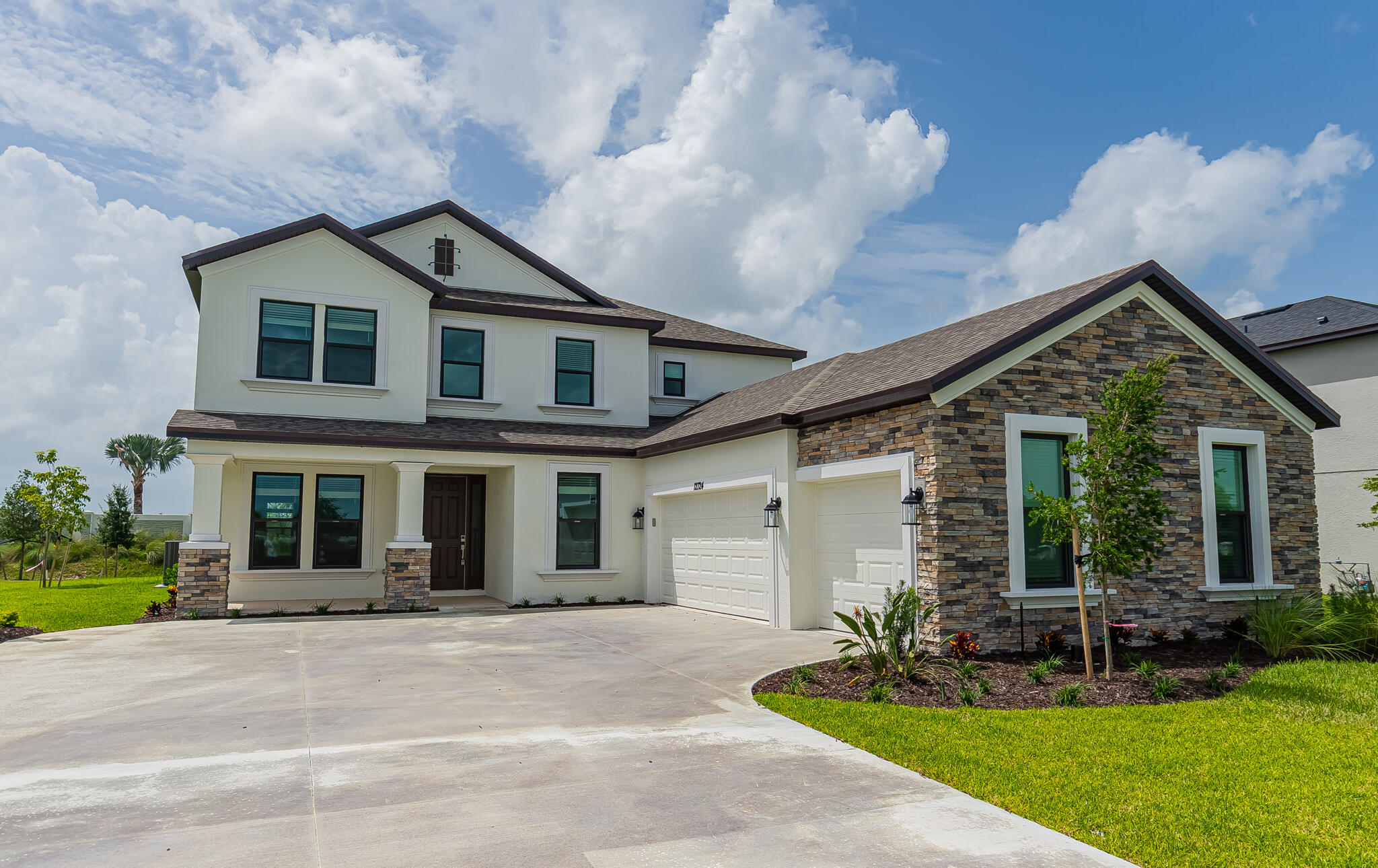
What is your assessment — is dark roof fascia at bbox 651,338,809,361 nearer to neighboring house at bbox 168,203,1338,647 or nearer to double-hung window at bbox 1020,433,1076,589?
A: neighboring house at bbox 168,203,1338,647

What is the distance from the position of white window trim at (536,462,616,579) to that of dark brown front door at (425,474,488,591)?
103 inches

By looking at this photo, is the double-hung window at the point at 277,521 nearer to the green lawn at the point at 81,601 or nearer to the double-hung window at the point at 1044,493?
the green lawn at the point at 81,601

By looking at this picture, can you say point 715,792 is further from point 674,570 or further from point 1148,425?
point 674,570

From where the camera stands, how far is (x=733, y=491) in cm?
1471

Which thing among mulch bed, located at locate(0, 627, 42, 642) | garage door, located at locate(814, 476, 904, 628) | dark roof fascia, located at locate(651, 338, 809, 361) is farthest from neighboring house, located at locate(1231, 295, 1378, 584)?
mulch bed, located at locate(0, 627, 42, 642)

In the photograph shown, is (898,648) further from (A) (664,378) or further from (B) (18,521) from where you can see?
(B) (18,521)

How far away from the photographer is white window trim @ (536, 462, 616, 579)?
55.1ft

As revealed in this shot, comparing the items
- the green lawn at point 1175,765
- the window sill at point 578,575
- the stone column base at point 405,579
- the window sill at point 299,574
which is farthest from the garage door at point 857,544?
the window sill at point 299,574

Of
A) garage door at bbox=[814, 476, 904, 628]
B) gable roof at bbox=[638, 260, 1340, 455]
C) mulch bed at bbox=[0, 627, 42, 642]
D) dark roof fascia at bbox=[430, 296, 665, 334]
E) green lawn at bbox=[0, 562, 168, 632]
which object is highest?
dark roof fascia at bbox=[430, 296, 665, 334]

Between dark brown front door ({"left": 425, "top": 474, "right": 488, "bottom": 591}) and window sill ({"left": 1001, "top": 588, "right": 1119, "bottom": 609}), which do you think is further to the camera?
dark brown front door ({"left": 425, "top": 474, "right": 488, "bottom": 591})

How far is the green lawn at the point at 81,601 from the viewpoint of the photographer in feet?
47.0

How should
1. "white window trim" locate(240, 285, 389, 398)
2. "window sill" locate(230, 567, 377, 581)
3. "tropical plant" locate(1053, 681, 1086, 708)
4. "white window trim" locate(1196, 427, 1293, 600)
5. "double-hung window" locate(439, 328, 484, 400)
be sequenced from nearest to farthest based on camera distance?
"tropical plant" locate(1053, 681, 1086, 708) < "white window trim" locate(1196, 427, 1293, 600) < "white window trim" locate(240, 285, 389, 398) < "window sill" locate(230, 567, 377, 581) < "double-hung window" locate(439, 328, 484, 400)

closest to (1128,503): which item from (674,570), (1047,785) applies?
(1047,785)

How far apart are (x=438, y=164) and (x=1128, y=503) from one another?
12.4 metres
